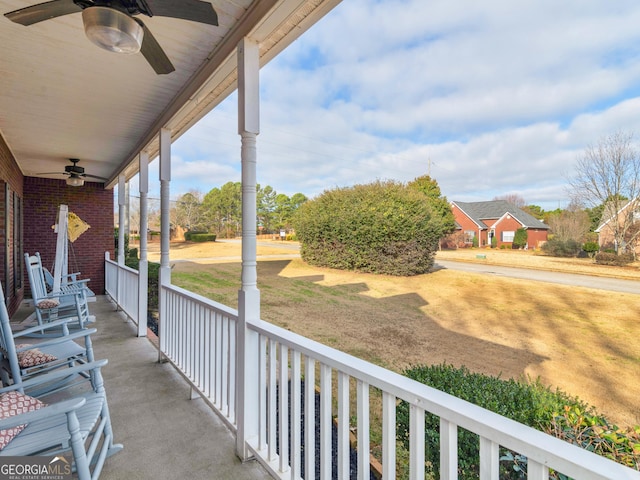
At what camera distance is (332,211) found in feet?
37.3

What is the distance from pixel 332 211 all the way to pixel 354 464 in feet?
31.4

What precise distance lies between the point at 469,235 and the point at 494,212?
3411 millimetres

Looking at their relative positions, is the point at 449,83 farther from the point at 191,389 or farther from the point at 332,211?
the point at 191,389

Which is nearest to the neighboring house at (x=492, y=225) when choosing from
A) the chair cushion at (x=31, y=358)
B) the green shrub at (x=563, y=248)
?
the green shrub at (x=563, y=248)

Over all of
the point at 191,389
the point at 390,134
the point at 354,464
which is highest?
the point at 390,134

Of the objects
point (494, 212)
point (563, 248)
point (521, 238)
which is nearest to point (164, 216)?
point (563, 248)

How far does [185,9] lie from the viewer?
4.91 ft

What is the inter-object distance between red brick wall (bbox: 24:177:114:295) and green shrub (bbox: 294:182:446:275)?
6.36m

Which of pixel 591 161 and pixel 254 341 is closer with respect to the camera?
pixel 254 341

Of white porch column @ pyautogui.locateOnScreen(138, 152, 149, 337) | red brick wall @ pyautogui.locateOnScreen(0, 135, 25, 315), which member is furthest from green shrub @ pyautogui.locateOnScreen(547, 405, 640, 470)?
red brick wall @ pyautogui.locateOnScreen(0, 135, 25, 315)

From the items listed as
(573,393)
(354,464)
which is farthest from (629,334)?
(354,464)

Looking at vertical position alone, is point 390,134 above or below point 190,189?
above

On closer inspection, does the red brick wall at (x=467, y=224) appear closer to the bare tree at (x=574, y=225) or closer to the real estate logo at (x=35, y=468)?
the bare tree at (x=574, y=225)

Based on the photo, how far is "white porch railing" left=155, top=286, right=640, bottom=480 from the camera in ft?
2.49
